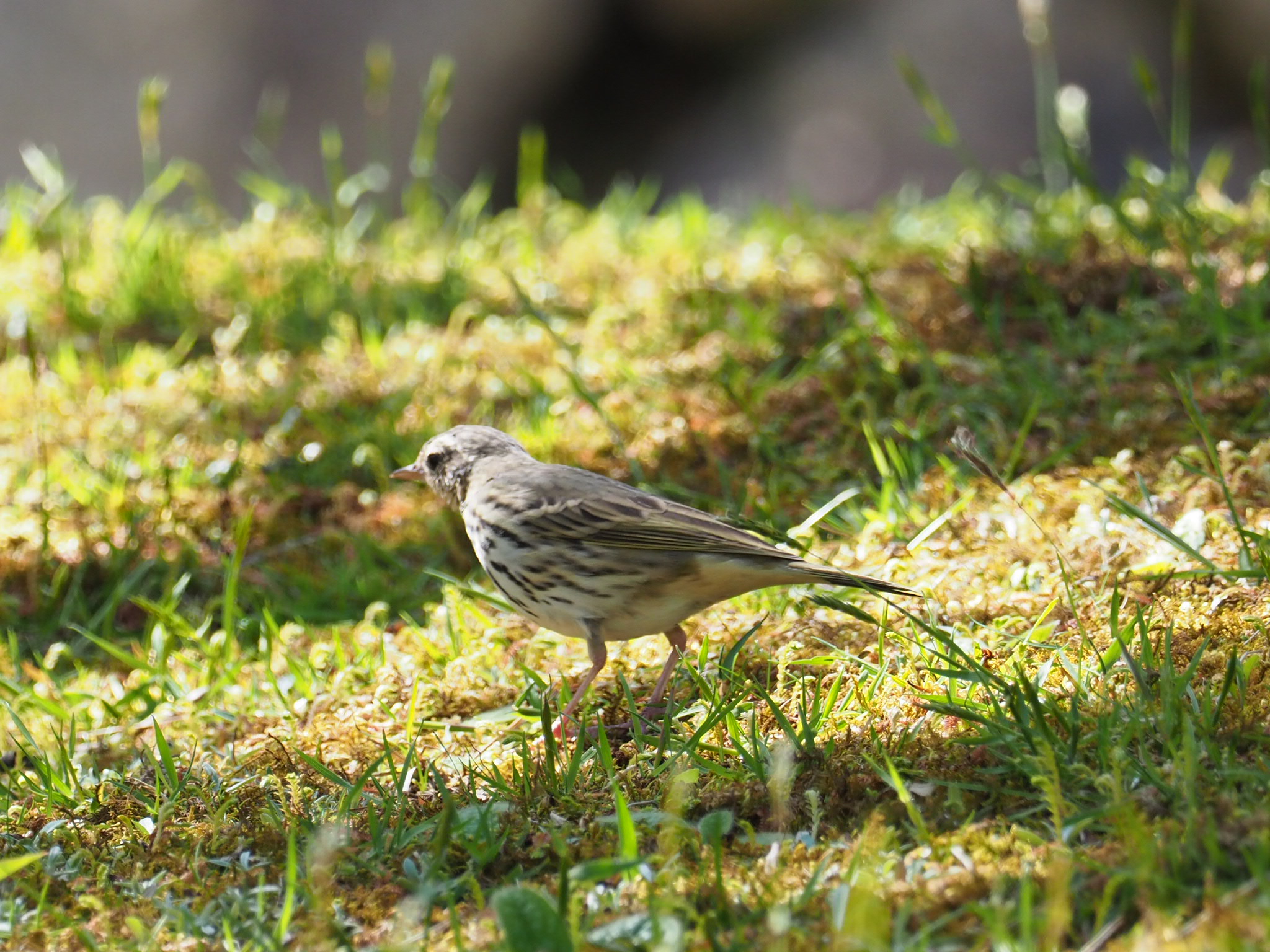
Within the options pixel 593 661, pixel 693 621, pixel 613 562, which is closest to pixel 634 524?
pixel 613 562

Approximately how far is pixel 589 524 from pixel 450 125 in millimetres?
8039

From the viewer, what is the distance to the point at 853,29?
11.0 meters

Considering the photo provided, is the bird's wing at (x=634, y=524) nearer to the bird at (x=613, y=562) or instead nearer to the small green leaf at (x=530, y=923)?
the bird at (x=613, y=562)

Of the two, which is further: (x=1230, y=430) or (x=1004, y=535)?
(x=1230, y=430)

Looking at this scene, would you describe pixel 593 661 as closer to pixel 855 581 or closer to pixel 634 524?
pixel 634 524

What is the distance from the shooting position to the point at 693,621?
421 centimetres

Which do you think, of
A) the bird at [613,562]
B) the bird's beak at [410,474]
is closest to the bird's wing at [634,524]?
the bird at [613,562]

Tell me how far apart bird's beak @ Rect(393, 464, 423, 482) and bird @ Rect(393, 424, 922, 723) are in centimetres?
60

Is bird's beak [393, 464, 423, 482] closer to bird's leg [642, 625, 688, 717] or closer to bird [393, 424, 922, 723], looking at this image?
bird [393, 424, 922, 723]

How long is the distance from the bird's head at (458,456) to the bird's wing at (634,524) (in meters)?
0.55

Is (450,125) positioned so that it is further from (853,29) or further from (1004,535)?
(1004,535)

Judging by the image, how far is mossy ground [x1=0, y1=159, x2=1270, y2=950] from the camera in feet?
8.67

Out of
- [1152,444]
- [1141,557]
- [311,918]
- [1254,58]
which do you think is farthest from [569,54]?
[311,918]

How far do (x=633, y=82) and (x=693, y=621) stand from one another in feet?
27.3
